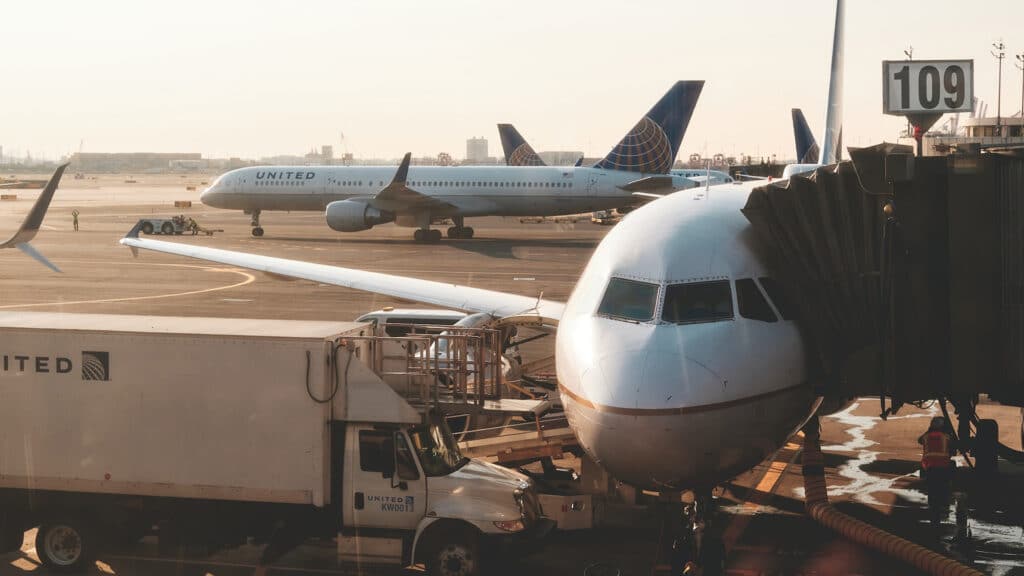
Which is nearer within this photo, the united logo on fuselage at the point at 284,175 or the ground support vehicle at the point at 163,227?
the united logo on fuselage at the point at 284,175

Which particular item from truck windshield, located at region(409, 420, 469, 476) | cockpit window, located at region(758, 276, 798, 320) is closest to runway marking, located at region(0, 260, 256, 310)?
truck windshield, located at region(409, 420, 469, 476)

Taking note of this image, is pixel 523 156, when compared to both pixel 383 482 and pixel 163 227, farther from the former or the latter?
pixel 383 482

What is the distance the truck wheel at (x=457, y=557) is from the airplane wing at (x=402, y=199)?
52.2 meters

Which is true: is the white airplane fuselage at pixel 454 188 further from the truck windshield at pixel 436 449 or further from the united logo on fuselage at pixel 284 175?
the truck windshield at pixel 436 449

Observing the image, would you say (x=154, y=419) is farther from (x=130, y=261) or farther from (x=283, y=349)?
(x=130, y=261)

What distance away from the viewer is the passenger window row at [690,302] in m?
13.8

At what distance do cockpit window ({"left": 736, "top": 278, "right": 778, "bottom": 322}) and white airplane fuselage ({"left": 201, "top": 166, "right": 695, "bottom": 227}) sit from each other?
188 ft

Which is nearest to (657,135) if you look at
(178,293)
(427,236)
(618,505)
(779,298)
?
(427,236)

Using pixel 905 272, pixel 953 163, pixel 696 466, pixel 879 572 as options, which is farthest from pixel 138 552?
pixel 953 163

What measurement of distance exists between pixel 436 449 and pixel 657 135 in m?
58.6

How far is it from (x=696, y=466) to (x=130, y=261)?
5436 cm

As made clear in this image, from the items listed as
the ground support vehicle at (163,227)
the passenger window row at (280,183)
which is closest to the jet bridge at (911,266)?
the passenger window row at (280,183)

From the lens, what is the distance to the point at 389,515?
596 inches

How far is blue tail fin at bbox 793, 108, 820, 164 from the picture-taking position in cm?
8644
